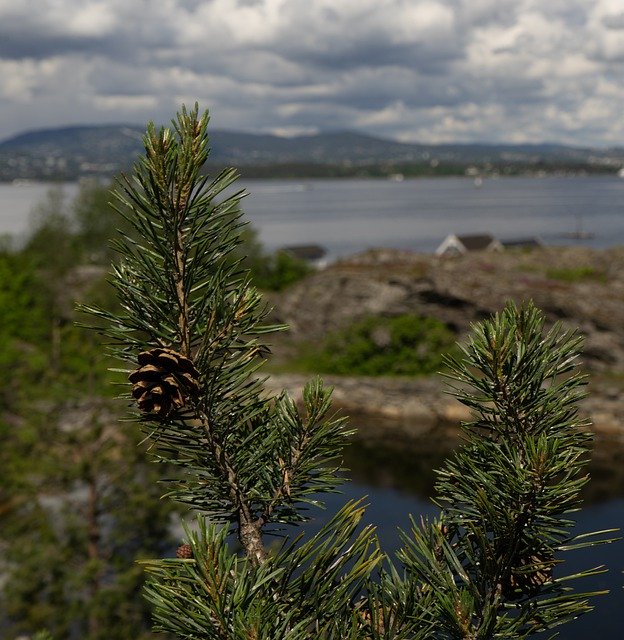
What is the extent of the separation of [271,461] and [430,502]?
1499 cm

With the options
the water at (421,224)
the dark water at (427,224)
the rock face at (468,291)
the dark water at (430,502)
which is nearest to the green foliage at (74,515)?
the dark water at (430,502)

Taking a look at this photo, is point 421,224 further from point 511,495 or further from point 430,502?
point 511,495

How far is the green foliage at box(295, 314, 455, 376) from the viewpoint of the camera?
3634cm

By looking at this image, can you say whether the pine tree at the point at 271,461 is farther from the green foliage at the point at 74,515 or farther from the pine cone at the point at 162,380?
the green foliage at the point at 74,515

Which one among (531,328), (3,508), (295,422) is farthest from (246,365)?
(3,508)

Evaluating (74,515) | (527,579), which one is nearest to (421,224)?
(74,515)

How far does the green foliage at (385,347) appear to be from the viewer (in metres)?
36.3

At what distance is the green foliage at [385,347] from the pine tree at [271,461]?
33.9m

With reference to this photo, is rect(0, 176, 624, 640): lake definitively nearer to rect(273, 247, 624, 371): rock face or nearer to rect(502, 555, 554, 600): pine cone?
rect(502, 555, 554, 600): pine cone

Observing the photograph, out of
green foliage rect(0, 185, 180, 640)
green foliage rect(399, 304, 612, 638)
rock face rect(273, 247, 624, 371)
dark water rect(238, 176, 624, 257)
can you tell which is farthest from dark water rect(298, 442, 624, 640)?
dark water rect(238, 176, 624, 257)

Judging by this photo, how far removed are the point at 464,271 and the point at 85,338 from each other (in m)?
26.3

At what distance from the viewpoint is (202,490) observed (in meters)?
2.28

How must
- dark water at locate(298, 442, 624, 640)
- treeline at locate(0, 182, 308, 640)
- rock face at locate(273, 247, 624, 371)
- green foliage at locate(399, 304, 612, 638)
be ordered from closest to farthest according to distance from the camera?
green foliage at locate(399, 304, 612, 638) → treeline at locate(0, 182, 308, 640) → dark water at locate(298, 442, 624, 640) → rock face at locate(273, 247, 624, 371)

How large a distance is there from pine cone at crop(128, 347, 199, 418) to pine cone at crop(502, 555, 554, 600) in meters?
1.08
